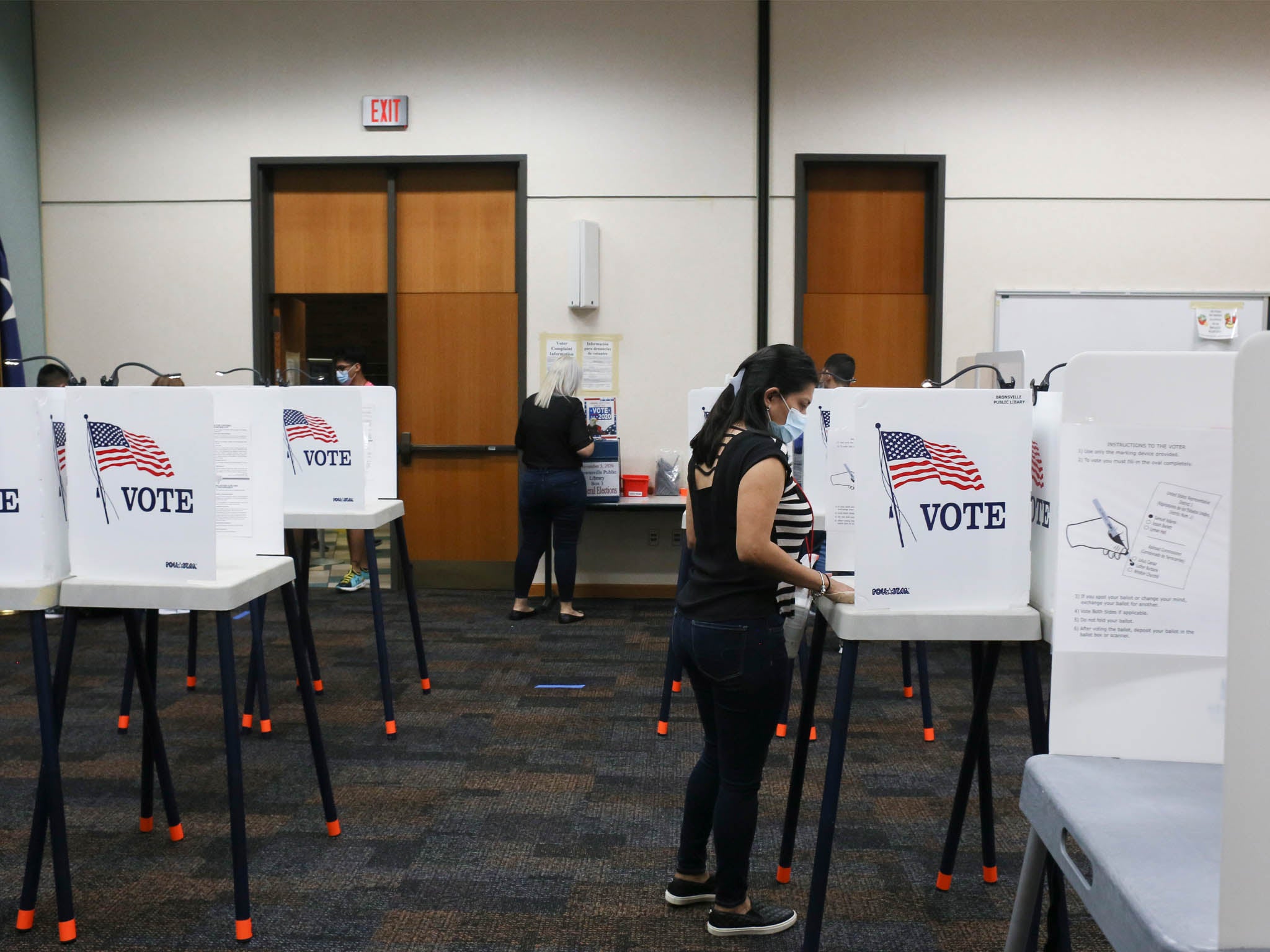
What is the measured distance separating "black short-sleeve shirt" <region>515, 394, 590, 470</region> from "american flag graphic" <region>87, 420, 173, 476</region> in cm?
319

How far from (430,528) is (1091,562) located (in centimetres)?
541

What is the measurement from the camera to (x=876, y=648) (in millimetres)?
5008

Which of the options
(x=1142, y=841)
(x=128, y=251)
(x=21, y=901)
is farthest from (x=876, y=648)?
(x=128, y=251)

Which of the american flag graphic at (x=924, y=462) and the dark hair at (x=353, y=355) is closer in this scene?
the american flag graphic at (x=924, y=462)

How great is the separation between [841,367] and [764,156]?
1443mm

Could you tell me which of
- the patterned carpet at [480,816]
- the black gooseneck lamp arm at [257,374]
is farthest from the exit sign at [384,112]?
the patterned carpet at [480,816]

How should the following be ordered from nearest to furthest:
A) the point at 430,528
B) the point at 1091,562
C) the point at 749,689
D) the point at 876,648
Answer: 1. the point at 1091,562
2. the point at 749,689
3. the point at 876,648
4. the point at 430,528

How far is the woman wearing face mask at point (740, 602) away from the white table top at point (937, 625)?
126 millimetres

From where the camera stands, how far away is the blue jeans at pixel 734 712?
2125 mm

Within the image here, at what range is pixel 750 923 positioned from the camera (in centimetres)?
228

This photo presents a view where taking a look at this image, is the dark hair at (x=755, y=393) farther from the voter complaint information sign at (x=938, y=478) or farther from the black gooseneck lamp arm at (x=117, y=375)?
the black gooseneck lamp arm at (x=117, y=375)

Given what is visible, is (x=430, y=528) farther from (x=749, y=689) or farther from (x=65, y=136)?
(x=749, y=689)

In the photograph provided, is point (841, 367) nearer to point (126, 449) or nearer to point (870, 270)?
point (870, 270)

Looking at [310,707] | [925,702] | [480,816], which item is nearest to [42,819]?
[310,707]
